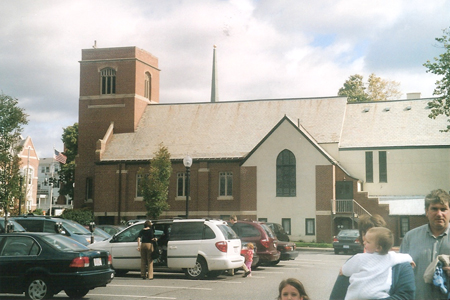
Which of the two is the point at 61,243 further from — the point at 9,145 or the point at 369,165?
the point at 369,165

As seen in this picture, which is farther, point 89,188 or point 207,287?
point 89,188

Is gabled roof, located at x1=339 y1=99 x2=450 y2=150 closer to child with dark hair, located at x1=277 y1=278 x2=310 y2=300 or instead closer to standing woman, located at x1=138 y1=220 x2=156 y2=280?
standing woman, located at x1=138 y1=220 x2=156 y2=280

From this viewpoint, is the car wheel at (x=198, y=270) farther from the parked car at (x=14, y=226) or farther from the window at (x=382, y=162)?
the window at (x=382, y=162)

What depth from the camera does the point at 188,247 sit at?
1625 centimetres

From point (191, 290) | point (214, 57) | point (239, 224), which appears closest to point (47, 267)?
point (191, 290)

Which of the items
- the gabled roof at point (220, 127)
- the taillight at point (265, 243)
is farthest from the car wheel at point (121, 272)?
the gabled roof at point (220, 127)

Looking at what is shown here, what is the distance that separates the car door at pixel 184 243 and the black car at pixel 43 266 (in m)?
4.54

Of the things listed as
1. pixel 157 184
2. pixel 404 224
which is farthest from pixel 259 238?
pixel 157 184

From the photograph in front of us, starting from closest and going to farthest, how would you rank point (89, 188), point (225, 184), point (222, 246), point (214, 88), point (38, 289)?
1. point (38, 289)
2. point (222, 246)
3. point (225, 184)
4. point (89, 188)
5. point (214, 88)

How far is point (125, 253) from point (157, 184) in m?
30.8

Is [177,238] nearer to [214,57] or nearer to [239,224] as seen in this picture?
[239,224]

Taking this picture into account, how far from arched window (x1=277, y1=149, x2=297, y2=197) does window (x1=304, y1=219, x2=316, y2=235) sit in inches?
99.4

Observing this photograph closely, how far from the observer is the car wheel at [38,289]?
11219 millimetres

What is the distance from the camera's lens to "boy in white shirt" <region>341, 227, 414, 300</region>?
14.9 ft
